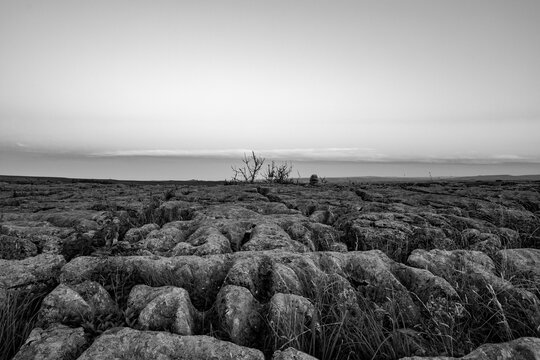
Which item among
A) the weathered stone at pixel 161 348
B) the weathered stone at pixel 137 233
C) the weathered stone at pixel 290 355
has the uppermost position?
the weathered stone at pixel 137 233

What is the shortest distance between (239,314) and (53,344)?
5.04 ft

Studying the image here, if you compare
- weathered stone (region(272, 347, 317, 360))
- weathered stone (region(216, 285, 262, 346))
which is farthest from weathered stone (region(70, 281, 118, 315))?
weathered stone (region(272, 347, 317, 360))

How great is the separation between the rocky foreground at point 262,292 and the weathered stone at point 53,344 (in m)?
0.01

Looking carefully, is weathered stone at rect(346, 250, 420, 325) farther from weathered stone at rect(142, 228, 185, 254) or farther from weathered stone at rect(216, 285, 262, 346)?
weathered stone at rect(142, 228, 185, 254)

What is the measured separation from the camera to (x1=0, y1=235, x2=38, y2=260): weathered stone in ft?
14.2

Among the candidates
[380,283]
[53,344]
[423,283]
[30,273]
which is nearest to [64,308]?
[53,344]

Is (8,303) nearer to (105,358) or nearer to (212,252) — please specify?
(105,358)

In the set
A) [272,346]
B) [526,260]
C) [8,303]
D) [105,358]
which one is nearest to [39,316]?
[8,303]

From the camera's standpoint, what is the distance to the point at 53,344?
2629 millimetres

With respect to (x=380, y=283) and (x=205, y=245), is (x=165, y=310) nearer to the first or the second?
(x=205, y=245)

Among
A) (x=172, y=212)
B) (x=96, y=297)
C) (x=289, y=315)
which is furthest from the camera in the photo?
(x=172, y=212)

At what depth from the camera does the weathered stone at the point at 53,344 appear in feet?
8.37

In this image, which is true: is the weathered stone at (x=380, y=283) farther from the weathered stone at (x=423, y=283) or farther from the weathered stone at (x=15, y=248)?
the weathered stone at (x=15, y=248)

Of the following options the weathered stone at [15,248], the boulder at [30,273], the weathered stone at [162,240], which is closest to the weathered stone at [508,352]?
the weathered stone at [162,240]
